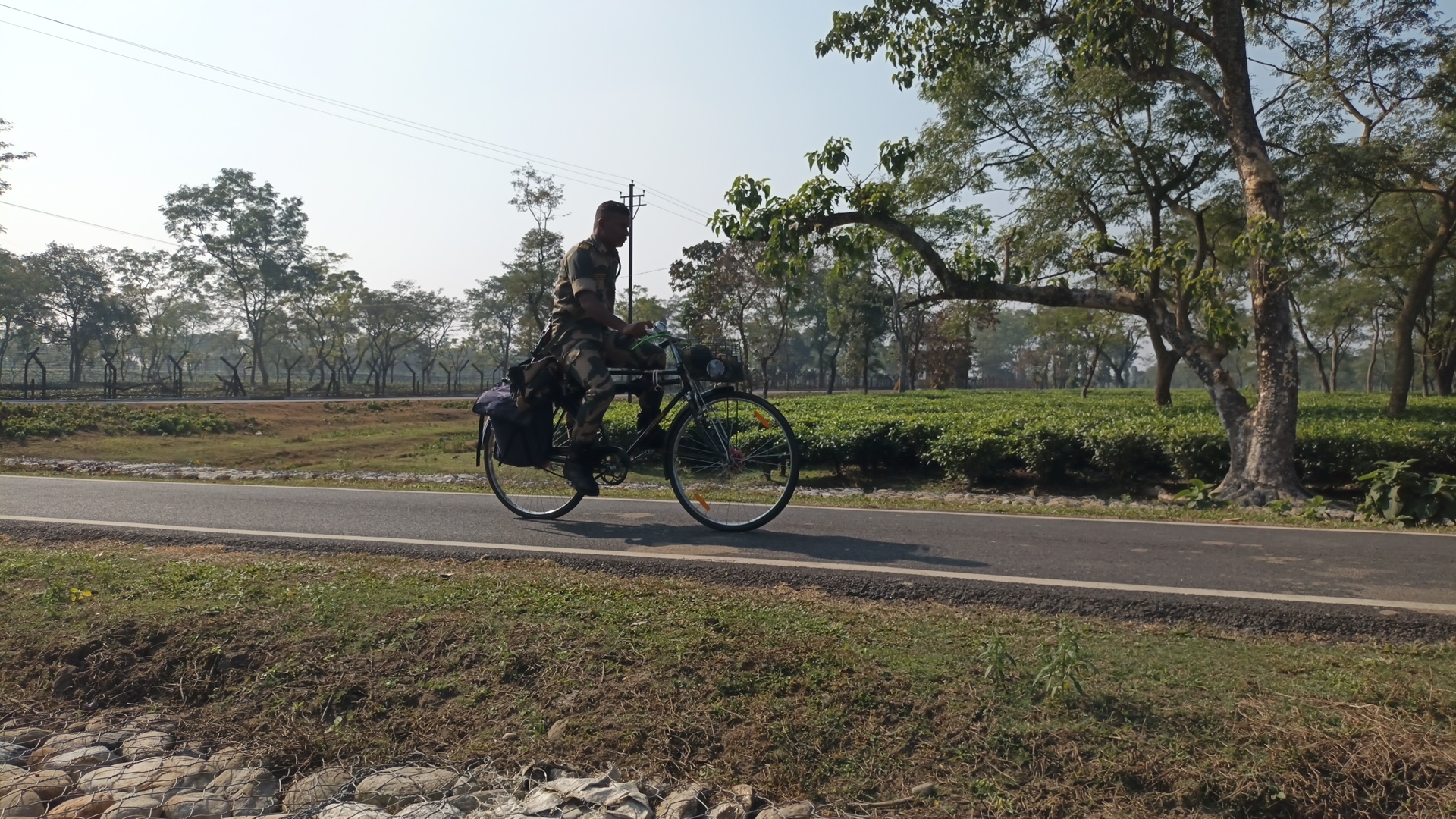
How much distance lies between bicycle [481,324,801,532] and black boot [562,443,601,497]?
2.4 inches

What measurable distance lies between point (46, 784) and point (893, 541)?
14.5 feet

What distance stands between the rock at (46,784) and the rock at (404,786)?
112 centimetres

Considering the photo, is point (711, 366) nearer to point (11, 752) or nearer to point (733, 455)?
point (733, 455)

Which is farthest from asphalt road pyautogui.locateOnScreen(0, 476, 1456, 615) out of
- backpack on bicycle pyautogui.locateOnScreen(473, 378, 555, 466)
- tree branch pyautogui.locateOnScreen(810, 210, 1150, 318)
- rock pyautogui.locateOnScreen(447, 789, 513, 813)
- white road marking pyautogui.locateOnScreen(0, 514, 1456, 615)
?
tree branch pyautogui.locateOnScreen(810, 210, 1150, 318)

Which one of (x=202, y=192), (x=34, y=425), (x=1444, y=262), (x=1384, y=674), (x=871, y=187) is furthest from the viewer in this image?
(x=202, y=192)

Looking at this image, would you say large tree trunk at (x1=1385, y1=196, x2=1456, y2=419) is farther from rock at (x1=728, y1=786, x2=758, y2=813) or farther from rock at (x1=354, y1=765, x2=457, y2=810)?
rock at (x1=354, y1=765, x2=457, y2=810)

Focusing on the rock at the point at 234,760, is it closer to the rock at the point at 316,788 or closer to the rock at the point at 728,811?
the rock at the point at 316,788

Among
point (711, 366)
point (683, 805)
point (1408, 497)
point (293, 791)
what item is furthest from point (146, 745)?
point (1408, 497)

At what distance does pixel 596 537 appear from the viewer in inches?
244

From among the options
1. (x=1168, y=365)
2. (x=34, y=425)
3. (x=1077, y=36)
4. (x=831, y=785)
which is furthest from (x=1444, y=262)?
(x=34, y=425)

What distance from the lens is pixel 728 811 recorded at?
2.90 metres

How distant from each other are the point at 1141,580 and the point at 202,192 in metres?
62.2

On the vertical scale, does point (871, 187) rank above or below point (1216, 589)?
above

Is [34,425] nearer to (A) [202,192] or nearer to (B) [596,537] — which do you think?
(B) [596,537]
